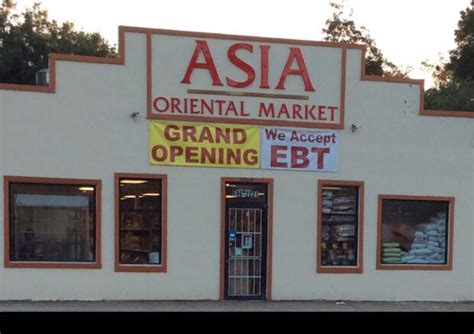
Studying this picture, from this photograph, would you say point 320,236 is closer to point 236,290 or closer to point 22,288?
point 236,290

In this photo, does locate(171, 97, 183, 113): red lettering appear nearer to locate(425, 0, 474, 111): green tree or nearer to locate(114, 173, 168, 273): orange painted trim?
locate(114, 173, 168, 273): orange painted trim

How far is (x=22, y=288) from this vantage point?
10445mm

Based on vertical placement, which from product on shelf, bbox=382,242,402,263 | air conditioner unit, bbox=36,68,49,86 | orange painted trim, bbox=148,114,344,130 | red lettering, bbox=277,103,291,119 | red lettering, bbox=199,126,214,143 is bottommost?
product on shelf, bbox=382,242,402,263

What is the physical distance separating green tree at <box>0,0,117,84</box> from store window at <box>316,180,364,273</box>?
28.1 meters

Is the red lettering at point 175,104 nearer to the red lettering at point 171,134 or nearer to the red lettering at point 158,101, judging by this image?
the red lettering at point 158,101

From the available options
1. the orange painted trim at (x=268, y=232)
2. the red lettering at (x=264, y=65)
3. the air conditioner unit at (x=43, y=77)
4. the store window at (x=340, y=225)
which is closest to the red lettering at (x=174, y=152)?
the orange painted trim at (x=268, y=232)

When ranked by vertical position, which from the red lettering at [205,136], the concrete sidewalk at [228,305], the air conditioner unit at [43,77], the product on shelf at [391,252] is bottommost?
the concrete sidewalk at [228,305]

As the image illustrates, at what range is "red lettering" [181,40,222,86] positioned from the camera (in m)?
11.1

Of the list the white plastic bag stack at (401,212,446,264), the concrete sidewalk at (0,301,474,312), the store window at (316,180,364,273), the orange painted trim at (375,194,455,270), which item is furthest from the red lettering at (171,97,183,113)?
the white plastic bag stack at (401,212,446,264)

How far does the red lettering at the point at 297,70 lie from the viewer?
1152 centimetres

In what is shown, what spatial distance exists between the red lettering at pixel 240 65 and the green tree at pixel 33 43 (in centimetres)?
2707

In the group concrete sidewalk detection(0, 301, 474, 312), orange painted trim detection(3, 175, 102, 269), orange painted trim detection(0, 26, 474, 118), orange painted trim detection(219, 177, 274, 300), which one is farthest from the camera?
orange painted trim detection(219, 177, 274, 300)
